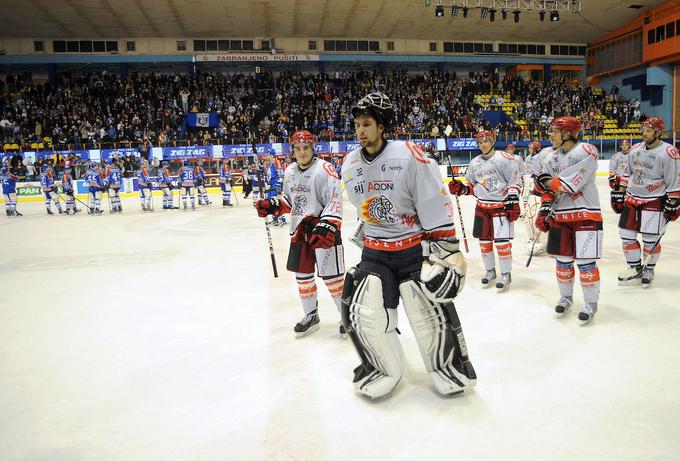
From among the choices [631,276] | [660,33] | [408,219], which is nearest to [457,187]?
[631,276]

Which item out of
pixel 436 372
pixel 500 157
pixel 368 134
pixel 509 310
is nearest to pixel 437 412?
pixel 436 372

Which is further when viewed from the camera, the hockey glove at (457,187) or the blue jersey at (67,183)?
the blue jersey at (67,183)

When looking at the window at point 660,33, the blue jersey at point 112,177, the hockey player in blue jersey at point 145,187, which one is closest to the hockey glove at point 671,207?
the hockey player in blue jersey at point 145,187

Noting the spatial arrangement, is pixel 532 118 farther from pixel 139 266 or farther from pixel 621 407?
pixel 621 407

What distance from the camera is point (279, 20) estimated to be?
28.3 metres

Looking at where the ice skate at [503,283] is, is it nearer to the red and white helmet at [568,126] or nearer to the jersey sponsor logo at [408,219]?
the red and white helmet at [568,126]

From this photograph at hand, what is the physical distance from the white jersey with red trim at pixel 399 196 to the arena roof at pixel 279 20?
23.0 meters

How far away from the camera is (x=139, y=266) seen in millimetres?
7605

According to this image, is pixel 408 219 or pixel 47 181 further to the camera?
pixel 47 181

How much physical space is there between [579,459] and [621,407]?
2.24 ft

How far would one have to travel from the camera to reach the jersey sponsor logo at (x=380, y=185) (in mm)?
2961

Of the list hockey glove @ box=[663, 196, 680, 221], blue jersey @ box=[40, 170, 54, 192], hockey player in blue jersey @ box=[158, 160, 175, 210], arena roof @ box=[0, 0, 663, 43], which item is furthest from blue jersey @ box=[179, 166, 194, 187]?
hockey glove @ box=[663, 196, 680, 221]

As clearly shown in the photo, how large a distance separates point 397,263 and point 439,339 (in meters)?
0.55

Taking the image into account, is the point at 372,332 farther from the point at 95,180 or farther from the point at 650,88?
the point at 650,88
